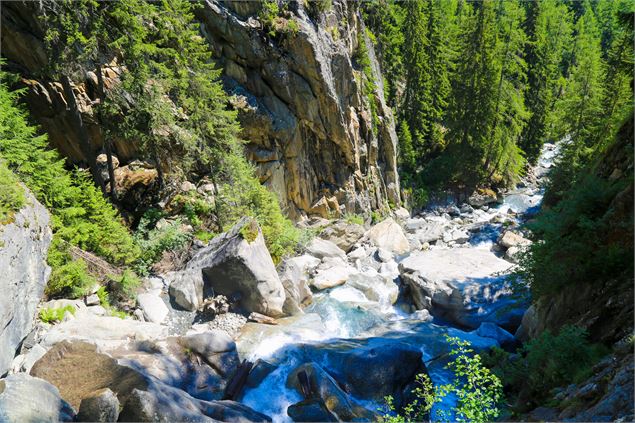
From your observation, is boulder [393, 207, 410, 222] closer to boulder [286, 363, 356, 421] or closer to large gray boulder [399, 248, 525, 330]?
large gray boulder [399, 248, 525, 330]

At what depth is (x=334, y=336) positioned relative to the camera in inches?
499

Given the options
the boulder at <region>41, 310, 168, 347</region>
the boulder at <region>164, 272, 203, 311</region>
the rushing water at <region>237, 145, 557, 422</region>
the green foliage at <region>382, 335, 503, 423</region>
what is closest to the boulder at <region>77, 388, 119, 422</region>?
the boulder at <region>41, 310, 168, 347</region>

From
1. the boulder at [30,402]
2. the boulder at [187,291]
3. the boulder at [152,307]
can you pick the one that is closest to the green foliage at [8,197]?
the boulder at [30,402]

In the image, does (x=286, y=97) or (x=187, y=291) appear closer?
(x=187, y=291)

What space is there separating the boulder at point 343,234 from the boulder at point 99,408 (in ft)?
52.8

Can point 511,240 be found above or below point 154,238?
above

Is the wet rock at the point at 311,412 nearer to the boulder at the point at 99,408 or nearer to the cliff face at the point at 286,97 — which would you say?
the boulder at the point at 99,408

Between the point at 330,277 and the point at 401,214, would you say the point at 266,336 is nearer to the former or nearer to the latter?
the point at 330,277

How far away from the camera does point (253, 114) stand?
2047 cm

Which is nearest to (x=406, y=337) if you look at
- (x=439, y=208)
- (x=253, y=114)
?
(x=253, y=114)

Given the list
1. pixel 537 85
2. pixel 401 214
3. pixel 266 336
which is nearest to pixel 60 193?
pixel 266 336

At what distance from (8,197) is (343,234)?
16458 millimetres

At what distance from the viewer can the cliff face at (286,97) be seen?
46.7 feet

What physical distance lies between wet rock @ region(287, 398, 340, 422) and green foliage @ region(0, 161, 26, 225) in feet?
23.9
